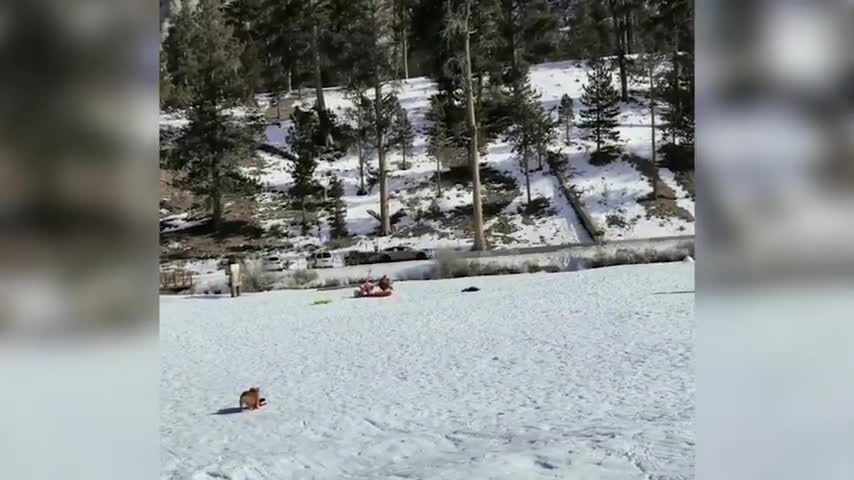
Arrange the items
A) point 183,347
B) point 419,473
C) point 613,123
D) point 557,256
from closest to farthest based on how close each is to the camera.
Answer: point 419,473 → point 183,347 → point 557,256 → point 613,123

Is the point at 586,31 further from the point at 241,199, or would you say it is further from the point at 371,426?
the point at 371,426

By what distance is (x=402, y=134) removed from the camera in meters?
10.3

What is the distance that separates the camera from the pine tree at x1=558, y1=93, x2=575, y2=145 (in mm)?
10914

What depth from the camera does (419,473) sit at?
244cm

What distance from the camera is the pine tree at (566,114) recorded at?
35.8 ft

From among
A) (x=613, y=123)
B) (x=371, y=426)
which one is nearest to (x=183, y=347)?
(x=371, y=426)

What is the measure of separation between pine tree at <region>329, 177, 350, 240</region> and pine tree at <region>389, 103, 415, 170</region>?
0.96 m

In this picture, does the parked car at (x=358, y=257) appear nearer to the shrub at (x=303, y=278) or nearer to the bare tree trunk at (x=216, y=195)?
the shrub at (x=303, y=278)

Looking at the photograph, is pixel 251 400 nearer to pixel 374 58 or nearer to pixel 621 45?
pixel 374 58

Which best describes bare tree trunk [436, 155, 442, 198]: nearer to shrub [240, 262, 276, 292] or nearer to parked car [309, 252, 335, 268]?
parked car [309, 252, 335, 268]

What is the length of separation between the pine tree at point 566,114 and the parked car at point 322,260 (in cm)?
402

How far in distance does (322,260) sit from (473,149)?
216cm
